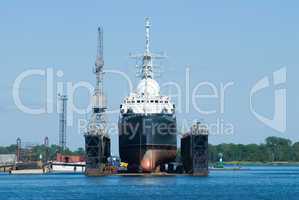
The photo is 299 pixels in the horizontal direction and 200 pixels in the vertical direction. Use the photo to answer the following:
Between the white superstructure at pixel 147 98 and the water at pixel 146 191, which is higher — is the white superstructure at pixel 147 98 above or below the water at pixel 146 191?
above

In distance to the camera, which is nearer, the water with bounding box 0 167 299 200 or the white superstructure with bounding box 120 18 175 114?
the water with bounding box 0 167 299 200

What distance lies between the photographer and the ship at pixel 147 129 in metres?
119

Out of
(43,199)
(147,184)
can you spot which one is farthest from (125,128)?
(43,199)

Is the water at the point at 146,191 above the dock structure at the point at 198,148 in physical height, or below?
below

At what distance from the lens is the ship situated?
11875cm

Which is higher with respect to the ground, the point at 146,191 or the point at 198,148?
the point at 198,148

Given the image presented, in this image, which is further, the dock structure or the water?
the dock structure

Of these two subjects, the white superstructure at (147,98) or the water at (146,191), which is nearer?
the water at (146,191)

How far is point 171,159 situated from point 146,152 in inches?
271

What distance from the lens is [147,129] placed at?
119 metres

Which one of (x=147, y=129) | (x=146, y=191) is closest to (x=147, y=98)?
(x=147, y=129)

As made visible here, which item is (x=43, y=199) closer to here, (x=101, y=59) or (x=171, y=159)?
(x=171, y=159)

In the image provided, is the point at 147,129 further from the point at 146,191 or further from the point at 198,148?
the point at 146,191

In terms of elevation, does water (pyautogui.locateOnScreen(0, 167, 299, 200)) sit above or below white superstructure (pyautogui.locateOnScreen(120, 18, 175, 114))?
below
